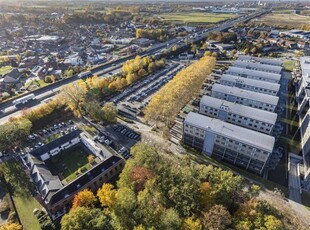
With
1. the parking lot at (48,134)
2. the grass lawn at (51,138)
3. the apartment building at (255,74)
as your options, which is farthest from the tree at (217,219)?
the apartment building at (255,74)

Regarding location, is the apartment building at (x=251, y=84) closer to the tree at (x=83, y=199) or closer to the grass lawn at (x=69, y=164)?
the grass lawn at (x=69, y=164)

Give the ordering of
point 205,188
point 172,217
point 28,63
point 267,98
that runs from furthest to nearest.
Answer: point 28,63 → point 267,98 → point 205,188 → point 172,217

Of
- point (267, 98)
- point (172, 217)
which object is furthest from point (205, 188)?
point (267, 98)

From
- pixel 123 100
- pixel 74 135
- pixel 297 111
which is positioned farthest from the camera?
pixel 123 100

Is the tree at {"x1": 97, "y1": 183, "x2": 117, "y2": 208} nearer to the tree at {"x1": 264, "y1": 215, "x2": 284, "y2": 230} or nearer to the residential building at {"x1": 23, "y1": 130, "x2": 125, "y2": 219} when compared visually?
the residential building at {"x1": 23, "y1": 130, "x2": 125, "y2": 219}

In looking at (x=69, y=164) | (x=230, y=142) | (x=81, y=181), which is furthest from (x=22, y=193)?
(x=230, y=142)

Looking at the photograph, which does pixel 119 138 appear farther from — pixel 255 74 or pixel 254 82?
pixel 255 74

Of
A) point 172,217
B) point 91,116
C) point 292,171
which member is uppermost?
point 172,217

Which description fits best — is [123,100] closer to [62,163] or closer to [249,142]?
[62,163]
